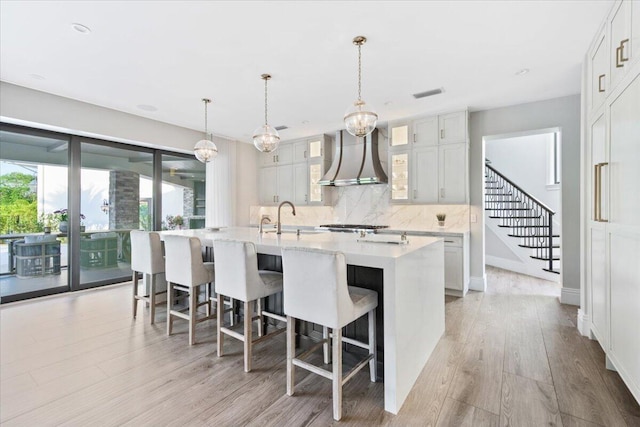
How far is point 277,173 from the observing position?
667 cm

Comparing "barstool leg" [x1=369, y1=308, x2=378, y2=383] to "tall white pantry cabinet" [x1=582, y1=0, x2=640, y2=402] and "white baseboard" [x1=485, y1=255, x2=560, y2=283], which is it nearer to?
"tall white pantry cabinet" [x1=582, y1=0, x2=640, y2=402]

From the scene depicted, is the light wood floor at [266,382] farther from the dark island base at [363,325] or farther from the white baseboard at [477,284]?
the white baseboard at [477,284]

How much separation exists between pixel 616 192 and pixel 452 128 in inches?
112

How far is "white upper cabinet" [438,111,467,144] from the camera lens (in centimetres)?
454

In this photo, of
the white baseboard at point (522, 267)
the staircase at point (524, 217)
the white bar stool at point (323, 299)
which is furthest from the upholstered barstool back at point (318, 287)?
the staircase at point (524, 217)

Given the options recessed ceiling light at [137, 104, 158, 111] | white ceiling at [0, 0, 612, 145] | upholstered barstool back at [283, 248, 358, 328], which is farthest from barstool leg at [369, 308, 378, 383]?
recessed ceiling light at [137, 104, 158, 111]

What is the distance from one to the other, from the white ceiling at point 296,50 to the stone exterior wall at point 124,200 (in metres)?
1.32

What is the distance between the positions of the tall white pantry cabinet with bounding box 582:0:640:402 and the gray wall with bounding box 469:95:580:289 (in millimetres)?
1534

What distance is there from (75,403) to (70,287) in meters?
3.32

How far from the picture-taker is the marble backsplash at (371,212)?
16.1 ft

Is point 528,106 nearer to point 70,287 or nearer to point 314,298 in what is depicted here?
point 314,298

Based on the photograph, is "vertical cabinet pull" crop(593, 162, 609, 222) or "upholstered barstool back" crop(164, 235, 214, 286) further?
"upholstered barstool back" crop(164, 235, 214, 286)

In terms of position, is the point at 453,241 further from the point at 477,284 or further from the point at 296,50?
the point at 296,50

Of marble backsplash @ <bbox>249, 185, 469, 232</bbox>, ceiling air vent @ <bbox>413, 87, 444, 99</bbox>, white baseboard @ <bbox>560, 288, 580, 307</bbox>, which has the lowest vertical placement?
white baseboard @ <bbox>560, 288, 580, 307</bbox>
